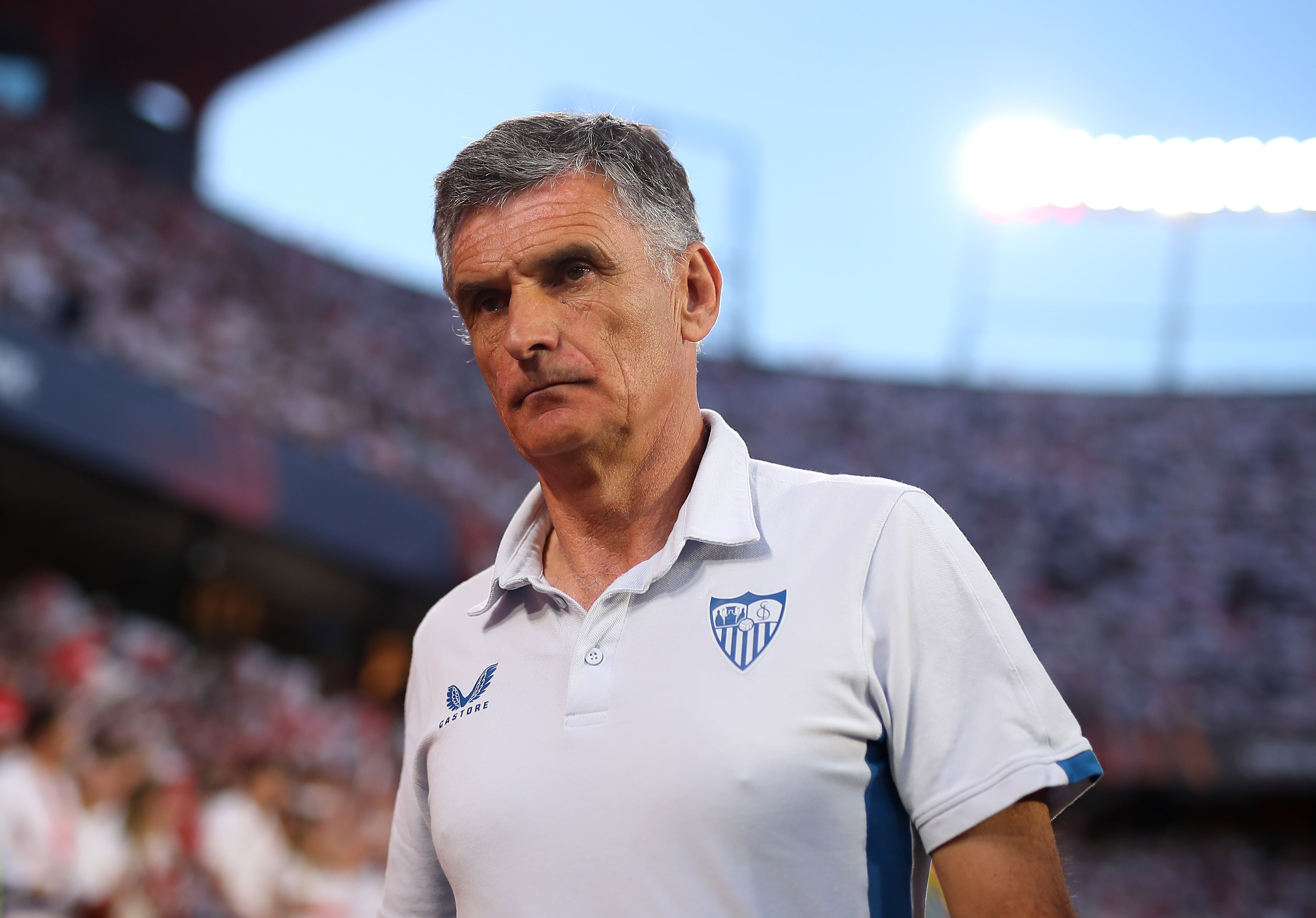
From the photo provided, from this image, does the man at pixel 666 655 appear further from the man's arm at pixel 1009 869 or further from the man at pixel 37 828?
the man at pixel 37 828

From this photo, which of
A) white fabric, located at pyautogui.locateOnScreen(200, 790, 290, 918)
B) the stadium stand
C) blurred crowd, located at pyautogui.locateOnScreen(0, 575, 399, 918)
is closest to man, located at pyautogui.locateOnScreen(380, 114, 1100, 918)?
blurred crowd, located at pyautogui.locateOnScreen(0, 575, 399, 918)

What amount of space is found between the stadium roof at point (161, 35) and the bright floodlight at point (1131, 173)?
1088 centimetres

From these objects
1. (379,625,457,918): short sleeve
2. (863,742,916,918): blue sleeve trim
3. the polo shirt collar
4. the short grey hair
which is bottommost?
(379,625,457,918): short sleeve

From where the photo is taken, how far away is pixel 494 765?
1347 millimetres

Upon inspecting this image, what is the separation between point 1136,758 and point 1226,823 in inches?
92.9

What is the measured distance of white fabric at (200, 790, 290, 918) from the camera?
6676 mm

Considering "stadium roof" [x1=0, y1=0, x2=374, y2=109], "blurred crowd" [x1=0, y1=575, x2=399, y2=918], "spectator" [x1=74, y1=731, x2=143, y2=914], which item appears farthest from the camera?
"stadium roof" [x1=0, y1=0, x2=374, y2=109]

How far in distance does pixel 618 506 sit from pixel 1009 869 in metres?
0.66

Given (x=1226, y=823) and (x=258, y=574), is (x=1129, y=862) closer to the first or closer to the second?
(x=1226, y=823)

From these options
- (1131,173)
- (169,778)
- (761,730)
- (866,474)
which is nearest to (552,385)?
(761,730)

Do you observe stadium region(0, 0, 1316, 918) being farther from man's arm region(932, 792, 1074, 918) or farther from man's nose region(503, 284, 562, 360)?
man's arm region(932, 792, 1074, 918)

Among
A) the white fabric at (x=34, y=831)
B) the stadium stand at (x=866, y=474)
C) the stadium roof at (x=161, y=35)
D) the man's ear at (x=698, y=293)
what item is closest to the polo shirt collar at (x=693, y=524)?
the man's ear at (x=698, y=293)

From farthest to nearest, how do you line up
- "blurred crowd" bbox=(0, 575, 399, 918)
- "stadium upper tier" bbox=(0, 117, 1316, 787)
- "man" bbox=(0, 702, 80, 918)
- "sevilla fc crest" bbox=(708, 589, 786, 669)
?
1. "stadium upper tier" bbox=(0, 117, 1316, 787)
2. "blurred crowd" bbox=(0, 575, 399, 918)
3. "man" bbox=(0, 702, 80, 918)
4. "sevilla fc crest" bbox=(708, 589, 786, 669)

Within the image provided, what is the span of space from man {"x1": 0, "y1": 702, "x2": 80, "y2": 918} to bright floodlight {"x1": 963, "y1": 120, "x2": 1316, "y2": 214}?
17.4 meters
